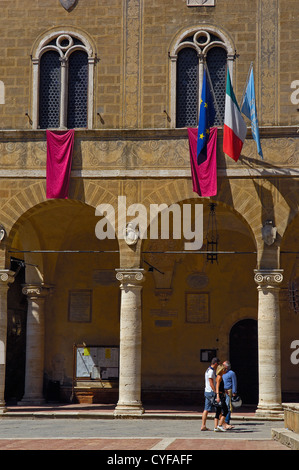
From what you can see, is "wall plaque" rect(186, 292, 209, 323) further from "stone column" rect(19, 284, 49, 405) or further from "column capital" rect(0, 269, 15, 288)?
"column capital" rect(0, 269, 15, 288)

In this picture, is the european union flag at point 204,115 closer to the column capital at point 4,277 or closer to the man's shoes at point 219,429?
the column capital at point 4,277

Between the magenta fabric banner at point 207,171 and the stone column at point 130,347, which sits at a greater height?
the magenta fabric banner at point 207,171

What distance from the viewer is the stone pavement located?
14914mm

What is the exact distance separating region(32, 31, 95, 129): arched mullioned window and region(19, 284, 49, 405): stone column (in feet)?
19.1

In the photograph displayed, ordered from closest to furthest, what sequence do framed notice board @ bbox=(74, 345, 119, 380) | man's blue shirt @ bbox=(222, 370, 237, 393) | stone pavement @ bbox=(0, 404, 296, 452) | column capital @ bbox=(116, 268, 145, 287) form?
stone pavement @ bbox=(0, 404, 296, 452) < man's blue shirt @ bbox=(222, 370, 237, 393) < column capital @ bbox=(116, 268, 145, 287) < framed notice board @ bbox=(74, 345, 119, 380)

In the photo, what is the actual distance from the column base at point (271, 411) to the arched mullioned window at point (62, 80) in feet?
29.8

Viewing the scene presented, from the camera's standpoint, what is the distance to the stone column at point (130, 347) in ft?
74.7

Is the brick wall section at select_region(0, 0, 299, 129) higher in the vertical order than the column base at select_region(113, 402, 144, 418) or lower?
higher

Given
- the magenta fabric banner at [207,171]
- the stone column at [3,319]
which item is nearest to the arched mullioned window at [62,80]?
the magenta fabric banner at [207,171]

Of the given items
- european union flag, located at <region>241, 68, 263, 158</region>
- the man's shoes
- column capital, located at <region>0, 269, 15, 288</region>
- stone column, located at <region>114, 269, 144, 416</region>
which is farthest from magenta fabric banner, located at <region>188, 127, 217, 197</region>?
the man's shoes

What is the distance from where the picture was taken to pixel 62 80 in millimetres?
24203

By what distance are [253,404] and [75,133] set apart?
9936mm

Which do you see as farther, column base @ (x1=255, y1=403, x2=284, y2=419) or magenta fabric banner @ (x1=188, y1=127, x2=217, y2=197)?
magenta fabric banner @ (x1=188, y1=127, x2=217, y2=197)
